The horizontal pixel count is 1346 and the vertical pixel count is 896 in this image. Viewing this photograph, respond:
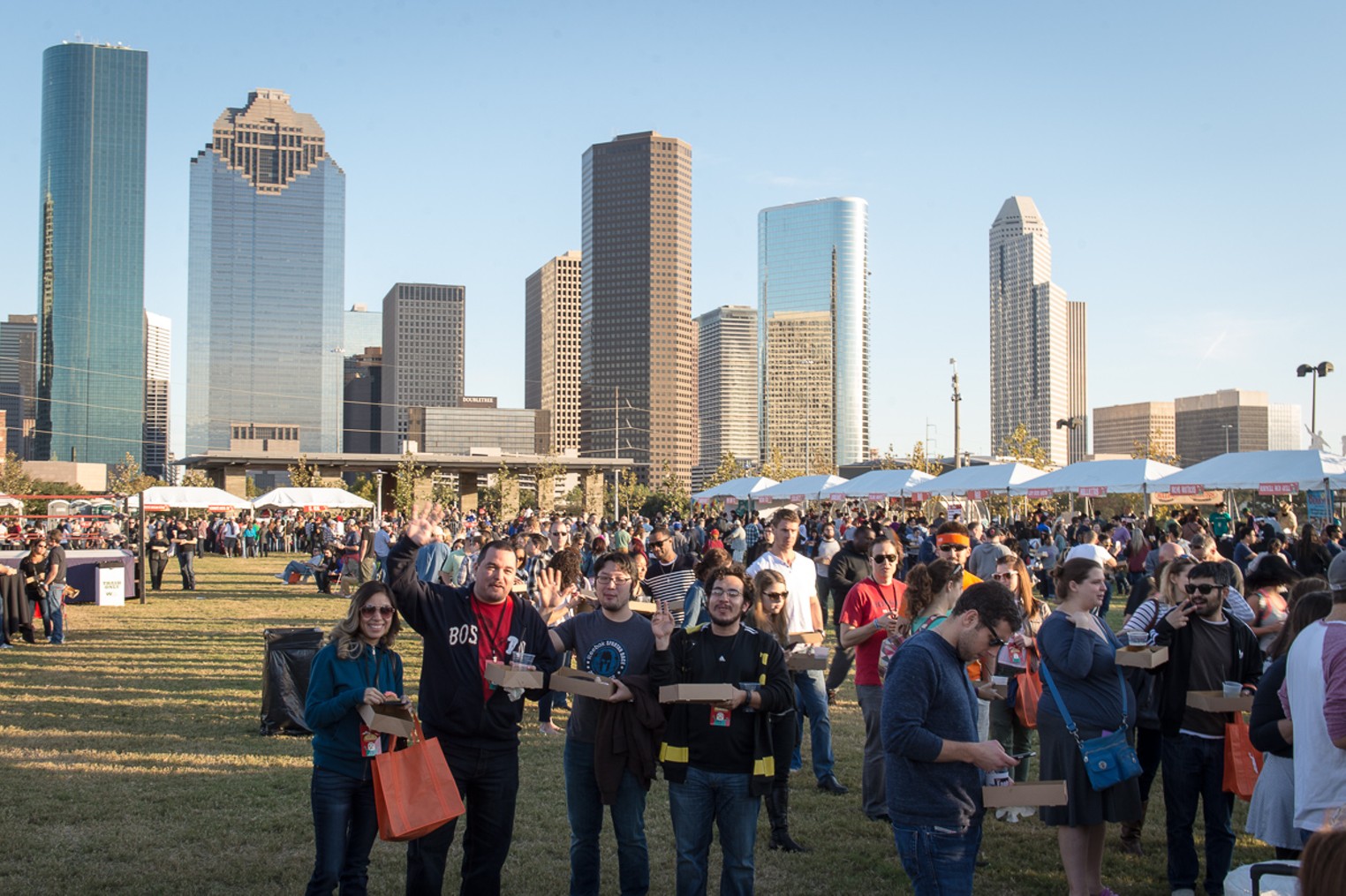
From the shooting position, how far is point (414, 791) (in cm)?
455

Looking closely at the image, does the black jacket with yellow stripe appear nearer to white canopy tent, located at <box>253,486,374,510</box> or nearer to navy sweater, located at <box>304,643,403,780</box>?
navy sweater, located at <box>304,643,403,780</box>

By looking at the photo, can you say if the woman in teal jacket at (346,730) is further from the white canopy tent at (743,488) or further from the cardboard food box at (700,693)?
the white canopy tent at (743,488)

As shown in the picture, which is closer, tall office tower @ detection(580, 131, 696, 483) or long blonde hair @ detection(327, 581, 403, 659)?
long blonde hair @ detection(327, 581, 403, 659)

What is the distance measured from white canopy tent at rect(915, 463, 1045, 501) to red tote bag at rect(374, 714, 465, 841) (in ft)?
75.6

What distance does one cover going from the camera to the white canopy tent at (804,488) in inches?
1298

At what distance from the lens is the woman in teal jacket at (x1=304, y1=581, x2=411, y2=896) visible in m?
4.82

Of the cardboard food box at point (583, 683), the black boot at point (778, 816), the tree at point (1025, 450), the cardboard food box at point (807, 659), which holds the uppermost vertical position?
the tree at point (1025, 450)

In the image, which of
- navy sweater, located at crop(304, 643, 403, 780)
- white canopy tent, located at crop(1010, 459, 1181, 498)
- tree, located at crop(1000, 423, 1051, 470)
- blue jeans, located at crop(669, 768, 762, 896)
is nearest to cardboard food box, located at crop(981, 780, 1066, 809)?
blue jeans, located at crop(669, 768, 762, 896)

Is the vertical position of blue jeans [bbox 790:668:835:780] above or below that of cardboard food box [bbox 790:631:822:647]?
below

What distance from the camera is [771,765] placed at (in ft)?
15.3

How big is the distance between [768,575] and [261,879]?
363 centimetres

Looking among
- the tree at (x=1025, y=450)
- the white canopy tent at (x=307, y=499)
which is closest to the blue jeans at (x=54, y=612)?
the white canopy tent at (x=307, y=499)

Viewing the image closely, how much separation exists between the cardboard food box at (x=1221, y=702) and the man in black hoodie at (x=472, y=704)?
10.9 ft

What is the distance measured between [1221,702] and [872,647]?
2.45m
